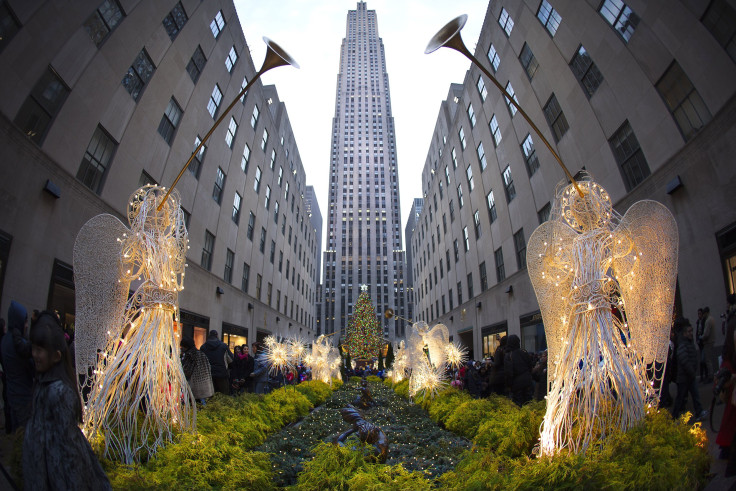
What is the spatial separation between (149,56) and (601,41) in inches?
693

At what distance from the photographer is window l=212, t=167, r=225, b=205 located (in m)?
22.2

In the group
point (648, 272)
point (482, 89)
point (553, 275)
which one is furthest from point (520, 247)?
point (648, 272)

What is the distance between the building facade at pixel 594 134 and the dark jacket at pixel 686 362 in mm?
5277

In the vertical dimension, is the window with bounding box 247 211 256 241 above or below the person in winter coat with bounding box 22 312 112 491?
above

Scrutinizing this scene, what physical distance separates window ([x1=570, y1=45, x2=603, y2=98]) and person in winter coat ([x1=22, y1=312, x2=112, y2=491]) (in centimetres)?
1811

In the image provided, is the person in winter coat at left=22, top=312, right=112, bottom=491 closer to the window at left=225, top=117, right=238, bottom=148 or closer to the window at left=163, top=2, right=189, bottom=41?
the window at left=163, top=2, right=189, bottom=41

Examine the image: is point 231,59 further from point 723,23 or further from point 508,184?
point 723,23

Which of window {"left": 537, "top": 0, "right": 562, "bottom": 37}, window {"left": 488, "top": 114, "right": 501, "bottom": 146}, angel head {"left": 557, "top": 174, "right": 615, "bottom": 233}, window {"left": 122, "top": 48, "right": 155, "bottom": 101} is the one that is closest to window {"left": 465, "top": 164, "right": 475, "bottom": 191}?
window {"left": 488, "top": 114, "right": 501, "bottom": 146}

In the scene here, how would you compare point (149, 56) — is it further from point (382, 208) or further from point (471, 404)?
point (382, 208)

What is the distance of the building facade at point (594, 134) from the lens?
9.86 m

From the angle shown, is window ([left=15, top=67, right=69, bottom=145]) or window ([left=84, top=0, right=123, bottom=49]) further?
window ([left=84, top=0, right=123, bottom=49])

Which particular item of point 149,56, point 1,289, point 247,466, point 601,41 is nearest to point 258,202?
point 149,56

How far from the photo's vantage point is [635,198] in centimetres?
1298

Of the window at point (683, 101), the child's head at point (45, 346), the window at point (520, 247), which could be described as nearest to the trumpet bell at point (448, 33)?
the child's head at point (45, 346)
